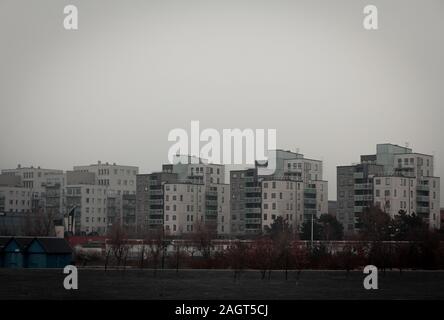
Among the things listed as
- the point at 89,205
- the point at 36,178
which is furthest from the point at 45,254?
the point at 36,178

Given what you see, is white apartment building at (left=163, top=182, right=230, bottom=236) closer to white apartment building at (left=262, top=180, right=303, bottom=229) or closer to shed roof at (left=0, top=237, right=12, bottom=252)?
→ white apartment building at (left=262, top=180, right=303, bottom=229)

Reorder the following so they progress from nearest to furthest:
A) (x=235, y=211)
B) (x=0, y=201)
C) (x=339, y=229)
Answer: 1. (x=339, y=229)
2. (x=235, y=211)
3. (x=0, y=201)

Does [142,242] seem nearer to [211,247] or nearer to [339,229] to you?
[211,247]

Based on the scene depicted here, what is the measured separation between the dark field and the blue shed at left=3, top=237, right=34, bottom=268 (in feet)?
7.27

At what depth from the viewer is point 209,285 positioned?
32812 millimetres

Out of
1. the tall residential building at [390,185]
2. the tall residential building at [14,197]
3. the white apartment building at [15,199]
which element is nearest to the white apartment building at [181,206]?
the tall residential building at [390,185]

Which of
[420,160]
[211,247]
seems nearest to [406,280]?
[211,247]

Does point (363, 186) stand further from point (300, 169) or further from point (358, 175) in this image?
point (300, 169)

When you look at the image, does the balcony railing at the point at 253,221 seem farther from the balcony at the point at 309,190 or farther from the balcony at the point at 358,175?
the balcony at the point at 358,175

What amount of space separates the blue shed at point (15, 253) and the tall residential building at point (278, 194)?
2467 cm

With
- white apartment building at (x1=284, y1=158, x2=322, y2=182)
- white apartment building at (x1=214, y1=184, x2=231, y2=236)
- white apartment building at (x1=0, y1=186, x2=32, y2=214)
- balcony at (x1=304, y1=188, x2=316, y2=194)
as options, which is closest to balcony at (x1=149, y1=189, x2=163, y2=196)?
white apartment building at (x1=214, y1=184, x2=231, y2=236)

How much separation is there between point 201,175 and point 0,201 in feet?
63.1

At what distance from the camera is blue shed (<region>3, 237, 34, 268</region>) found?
138ft
